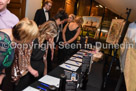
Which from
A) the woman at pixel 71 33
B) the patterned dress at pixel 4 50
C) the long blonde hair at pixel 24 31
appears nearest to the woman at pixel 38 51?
the long blonde hair at pixel 24 31

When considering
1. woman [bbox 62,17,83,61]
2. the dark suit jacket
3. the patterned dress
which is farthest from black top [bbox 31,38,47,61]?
the dark suit jacket

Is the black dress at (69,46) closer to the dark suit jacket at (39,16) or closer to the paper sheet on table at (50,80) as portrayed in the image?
the dark suit jacket at (39,16)

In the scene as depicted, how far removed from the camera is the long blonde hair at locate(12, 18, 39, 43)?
956mm

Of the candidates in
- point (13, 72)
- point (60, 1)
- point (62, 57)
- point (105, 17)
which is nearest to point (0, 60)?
point (13, 72)

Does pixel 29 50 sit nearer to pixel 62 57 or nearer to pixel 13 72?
pixel 13 72

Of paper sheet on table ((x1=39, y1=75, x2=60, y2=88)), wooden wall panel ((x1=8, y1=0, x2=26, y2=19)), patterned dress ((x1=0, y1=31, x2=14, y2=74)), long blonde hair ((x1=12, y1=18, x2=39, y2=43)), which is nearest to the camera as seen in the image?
patterned dress ((x1=0, y1=31, x2=14, y2=74))

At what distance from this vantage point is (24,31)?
0.97 metres

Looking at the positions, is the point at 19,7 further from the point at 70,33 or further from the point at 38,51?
the point at 38,51

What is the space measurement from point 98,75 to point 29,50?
932 millimetres

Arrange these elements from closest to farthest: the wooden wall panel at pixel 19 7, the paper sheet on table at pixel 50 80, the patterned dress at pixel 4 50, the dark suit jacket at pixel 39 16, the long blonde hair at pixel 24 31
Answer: the patterned dress at pixel 4 50 → the long blonde hair at pixel 24 31 → the paper sheet on table at pixel 50 80 → the wooden wall panel at pixel 19 7 → the dark suit jacket at pixel 39 16

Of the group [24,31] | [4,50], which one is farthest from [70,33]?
[4,50]

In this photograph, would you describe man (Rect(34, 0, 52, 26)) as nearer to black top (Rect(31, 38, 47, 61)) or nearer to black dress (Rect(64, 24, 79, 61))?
black dress (Rect(64, 24, 79, 61))

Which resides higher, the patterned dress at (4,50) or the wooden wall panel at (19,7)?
the wooden wall panel at (19,7)

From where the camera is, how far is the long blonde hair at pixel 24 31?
0.96 meters
